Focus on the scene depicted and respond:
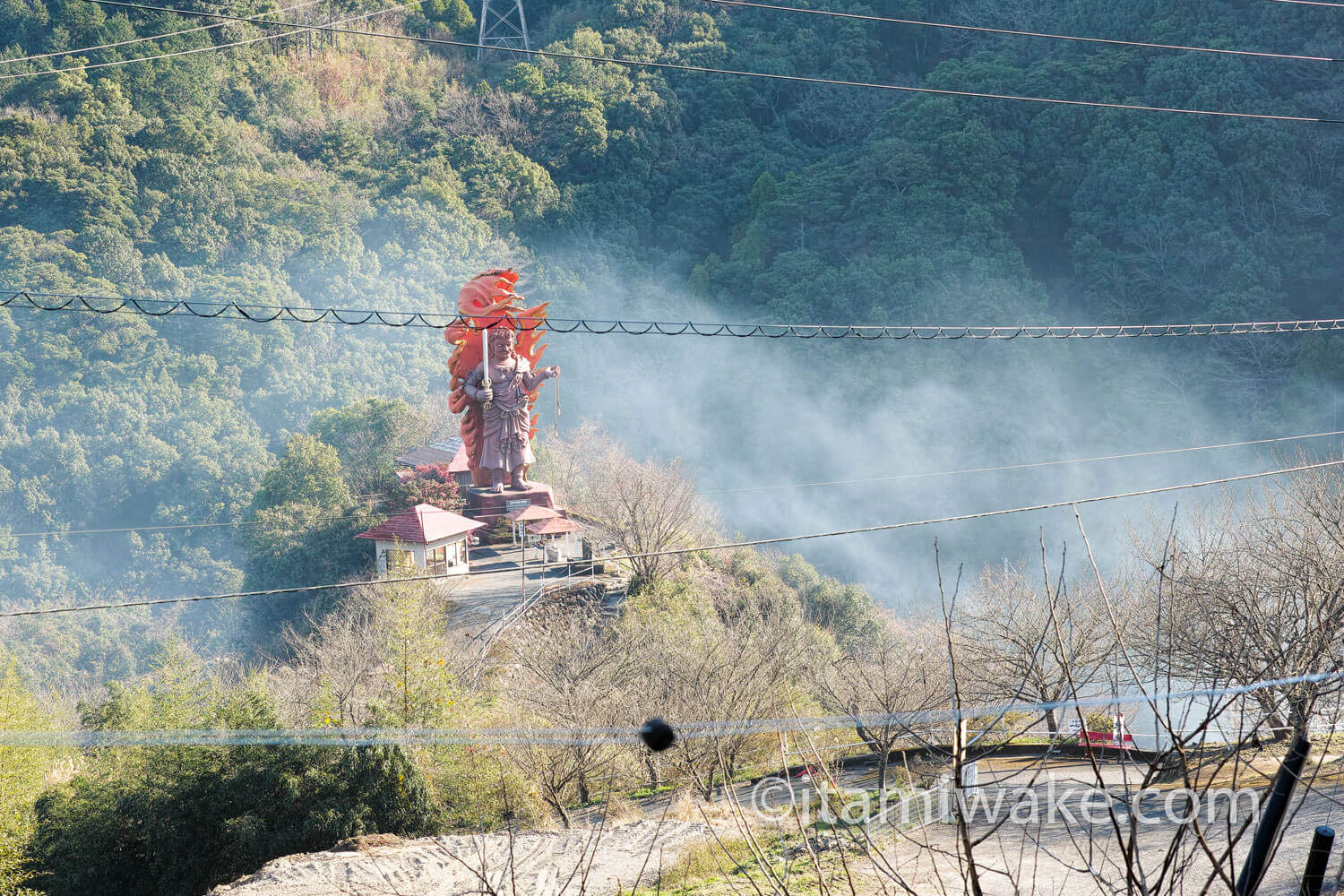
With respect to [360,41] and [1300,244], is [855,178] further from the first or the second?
[360,41]

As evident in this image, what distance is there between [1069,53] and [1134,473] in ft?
51.5

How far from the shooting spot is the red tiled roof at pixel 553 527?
20.4 metres

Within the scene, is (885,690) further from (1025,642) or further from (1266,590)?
(1266,590)

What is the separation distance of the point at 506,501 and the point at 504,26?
3269 cm

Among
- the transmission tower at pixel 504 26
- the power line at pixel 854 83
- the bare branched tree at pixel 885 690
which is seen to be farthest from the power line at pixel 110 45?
the bare branched tree at pixel 885 690

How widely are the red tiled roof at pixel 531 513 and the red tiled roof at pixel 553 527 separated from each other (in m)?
0.12

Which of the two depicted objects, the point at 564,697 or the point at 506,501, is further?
the point at 506,501

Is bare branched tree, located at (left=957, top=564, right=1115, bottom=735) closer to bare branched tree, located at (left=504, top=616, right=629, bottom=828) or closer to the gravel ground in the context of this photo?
the gravel ground

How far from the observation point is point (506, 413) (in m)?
19.7

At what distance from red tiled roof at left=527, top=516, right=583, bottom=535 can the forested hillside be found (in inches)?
322

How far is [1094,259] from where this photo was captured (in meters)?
35.9

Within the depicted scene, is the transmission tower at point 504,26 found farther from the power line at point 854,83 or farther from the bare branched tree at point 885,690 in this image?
the bare branched tree at point 885,690

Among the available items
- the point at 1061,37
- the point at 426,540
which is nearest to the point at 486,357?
the point at 426,540

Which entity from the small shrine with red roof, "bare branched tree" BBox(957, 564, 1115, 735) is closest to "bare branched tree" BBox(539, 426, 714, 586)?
the small shrine with red roof
